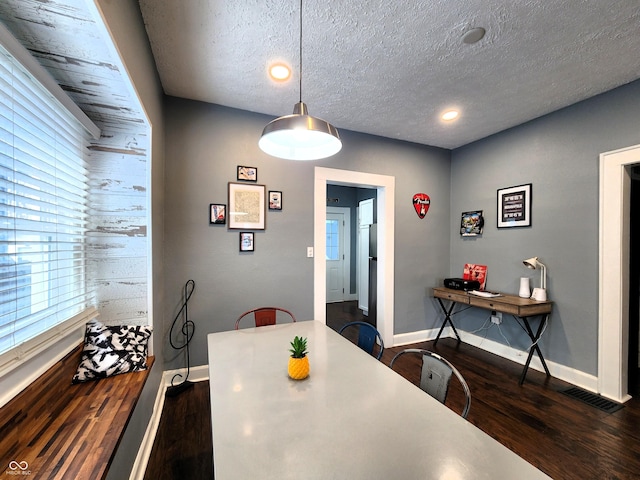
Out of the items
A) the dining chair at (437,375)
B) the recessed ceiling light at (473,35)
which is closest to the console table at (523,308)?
the dining chair at (437,375)

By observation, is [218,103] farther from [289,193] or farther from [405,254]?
[405,254]

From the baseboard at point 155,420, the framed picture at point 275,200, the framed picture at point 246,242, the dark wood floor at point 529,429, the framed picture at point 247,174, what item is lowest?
the dark wood floor at point 529,429

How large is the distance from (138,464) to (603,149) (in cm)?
420

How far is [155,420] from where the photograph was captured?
6.44ft

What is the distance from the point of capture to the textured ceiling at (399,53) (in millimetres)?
1548

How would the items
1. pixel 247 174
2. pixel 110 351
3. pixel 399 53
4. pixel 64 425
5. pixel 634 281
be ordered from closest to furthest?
pixel 64 425 < pixel 110 351 < pixel 399 53 < pixel 634 281 < pixel 247 174

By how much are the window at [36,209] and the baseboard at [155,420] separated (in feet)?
2.95

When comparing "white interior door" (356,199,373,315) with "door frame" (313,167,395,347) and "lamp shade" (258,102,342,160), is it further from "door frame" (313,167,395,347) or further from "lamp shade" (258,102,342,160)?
"lamp shade" (258,102,342,160)

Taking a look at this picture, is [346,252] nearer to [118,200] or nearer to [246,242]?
[246,242]

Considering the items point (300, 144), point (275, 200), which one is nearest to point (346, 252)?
point (275, 200)

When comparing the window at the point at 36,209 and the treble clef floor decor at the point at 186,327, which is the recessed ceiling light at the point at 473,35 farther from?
the treble clef floor decor at the point at 186,327

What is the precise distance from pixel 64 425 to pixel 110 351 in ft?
1.60

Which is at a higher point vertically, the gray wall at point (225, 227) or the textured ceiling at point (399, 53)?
the textured ceiling at point (399, 53)

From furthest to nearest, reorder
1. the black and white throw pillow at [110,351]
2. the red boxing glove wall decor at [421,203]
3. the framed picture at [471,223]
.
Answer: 1. the red boxing glove wall decor at [421,203]
2. the framed picture at [471,223]
3. the black and white throw pillow at [110,351]
